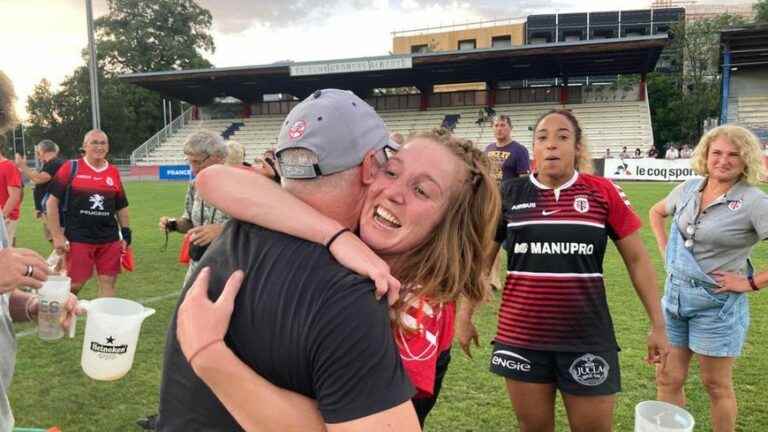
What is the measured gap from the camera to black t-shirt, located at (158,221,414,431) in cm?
102

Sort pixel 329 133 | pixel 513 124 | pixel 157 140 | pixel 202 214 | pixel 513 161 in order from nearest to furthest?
pixel 329 133, pixel 202 214, pixel 513 161, pixel 513 124, pixel 157 140

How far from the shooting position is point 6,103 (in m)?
2.24

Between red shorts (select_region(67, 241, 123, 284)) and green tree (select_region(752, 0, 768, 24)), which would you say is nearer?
red shorts (select_region(67, 241, 123, 284))

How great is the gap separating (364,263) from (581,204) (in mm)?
2069

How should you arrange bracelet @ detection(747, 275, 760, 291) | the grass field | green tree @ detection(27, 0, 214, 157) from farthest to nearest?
green tree @ detection(27, 0, 214, 157) < the grass field < bracelet @ detection(747, 275, 760, 291)

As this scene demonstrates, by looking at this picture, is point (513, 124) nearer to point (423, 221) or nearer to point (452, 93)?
point (452, 93)

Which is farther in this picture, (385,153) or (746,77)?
(746,77)

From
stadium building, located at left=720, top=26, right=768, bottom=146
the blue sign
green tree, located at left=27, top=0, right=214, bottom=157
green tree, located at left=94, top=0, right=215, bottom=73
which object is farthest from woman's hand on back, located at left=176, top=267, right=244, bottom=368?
green tree, located at left=94, top=0, right=215, bottom=73

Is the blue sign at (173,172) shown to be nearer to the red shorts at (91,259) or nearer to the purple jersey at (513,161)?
the red shorts at (91,259)

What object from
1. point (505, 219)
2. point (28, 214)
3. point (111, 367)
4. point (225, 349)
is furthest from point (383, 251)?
point (28, 214)

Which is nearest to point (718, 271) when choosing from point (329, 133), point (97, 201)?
point (329, 133)

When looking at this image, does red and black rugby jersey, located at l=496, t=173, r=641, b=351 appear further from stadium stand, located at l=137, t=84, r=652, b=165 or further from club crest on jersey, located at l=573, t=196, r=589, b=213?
stadium stand, located at l=137, t=84, r=652, b=165

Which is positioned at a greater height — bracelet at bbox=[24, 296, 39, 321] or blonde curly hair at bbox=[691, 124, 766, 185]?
blonde curly hair at bbox=[691, 124, 766, 185]

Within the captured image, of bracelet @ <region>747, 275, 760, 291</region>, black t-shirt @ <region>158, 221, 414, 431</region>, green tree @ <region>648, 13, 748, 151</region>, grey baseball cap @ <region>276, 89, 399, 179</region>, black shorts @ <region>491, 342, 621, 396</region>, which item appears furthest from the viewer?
green tree @ <region>648, 13, 748, 151</region>
